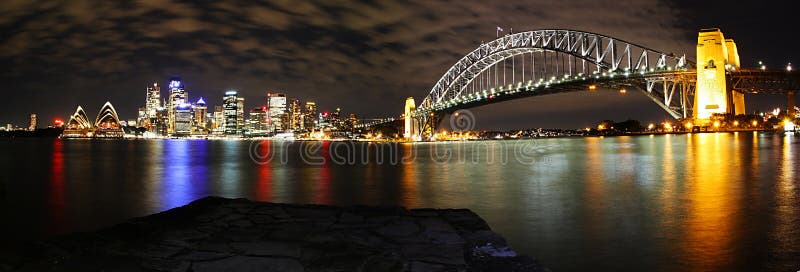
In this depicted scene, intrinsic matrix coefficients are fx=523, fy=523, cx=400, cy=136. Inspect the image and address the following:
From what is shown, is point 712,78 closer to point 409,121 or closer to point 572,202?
point 409,121

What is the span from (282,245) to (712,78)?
6188 cm

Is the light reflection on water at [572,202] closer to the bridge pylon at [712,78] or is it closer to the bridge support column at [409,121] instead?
the bridge pylon at [712,78]

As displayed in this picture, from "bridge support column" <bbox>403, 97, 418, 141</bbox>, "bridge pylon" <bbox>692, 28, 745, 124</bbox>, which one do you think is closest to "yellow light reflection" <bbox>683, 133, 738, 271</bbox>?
"bridge pylon" <bbox>692, 28, 745, 124</bbox>

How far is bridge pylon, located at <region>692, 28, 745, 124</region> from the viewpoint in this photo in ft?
182

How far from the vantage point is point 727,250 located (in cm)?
609

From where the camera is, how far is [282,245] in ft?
14.6

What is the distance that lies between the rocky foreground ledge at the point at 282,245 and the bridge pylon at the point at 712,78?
59756mm

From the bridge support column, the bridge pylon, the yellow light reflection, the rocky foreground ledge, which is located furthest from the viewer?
the bridge support column

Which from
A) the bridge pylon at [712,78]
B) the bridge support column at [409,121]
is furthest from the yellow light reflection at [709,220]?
the bridge support column at [409,121]

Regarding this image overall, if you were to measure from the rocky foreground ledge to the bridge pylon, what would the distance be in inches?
2353

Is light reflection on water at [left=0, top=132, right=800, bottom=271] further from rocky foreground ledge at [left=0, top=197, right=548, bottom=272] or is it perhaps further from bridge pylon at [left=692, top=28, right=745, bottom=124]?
bridge pylon at [left=692, top=28, right=745, bottom=124]

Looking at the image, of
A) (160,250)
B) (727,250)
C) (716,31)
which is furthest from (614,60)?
(160,250)

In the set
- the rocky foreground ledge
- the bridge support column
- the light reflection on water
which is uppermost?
Result: the bridge support column

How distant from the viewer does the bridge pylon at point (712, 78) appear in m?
55.6
